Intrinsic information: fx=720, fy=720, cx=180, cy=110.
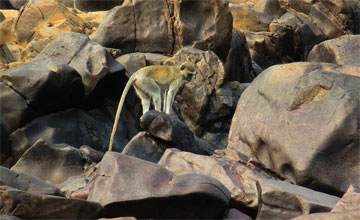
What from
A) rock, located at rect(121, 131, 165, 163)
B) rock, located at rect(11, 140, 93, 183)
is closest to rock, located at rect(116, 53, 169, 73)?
rock, located at rect(11, 140, 93, 183)

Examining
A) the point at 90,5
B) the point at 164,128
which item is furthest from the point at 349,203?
the point at 90,5

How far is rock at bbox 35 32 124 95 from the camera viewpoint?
18734 millimetres

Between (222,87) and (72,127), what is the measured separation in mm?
5254

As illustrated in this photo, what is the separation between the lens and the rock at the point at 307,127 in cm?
1273

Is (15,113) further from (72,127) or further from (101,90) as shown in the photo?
(101,90)

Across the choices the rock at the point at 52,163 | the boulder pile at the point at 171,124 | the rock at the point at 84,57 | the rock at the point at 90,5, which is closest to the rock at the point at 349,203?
the boulder pile at the point at 171,124

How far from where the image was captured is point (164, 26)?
23703 millimetres

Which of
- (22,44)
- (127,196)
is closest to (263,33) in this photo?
(22,44)

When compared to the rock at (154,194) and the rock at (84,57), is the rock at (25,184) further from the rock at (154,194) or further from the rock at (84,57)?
the rock at (84,57)

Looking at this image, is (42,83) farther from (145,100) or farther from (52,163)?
(52,163)

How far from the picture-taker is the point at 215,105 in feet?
68.9

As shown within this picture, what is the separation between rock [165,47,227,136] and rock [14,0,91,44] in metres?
4.87

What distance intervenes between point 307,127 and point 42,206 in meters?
5.58

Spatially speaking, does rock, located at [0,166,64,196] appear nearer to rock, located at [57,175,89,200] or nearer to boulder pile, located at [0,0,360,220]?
boulder pile, located at [0,0,360,220]
